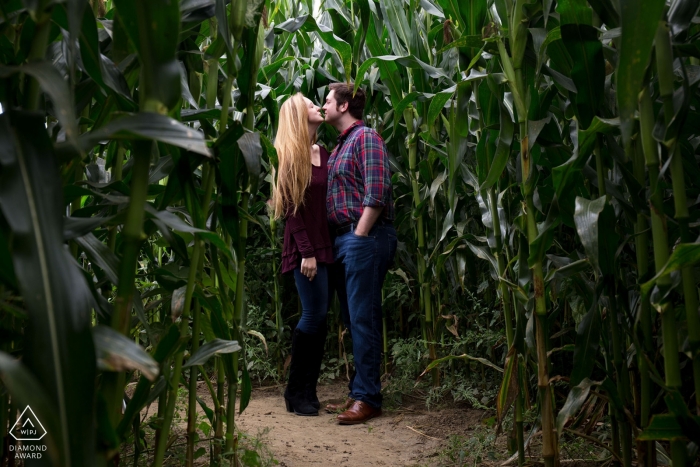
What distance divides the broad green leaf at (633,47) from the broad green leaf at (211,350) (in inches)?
37.5

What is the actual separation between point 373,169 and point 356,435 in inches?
53.1

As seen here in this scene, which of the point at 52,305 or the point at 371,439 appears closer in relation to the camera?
the point at 52,305

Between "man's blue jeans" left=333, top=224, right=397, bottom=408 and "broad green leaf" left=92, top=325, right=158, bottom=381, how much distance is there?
7.92ft

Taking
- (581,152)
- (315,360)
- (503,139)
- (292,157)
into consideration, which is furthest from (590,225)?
(315,360)

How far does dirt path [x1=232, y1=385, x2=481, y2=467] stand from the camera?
260 centimetres

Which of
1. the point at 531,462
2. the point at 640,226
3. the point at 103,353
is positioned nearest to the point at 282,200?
the point at 531,462

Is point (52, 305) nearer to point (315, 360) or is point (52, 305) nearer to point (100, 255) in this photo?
point (100, 255)

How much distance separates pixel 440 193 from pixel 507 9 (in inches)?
61.8

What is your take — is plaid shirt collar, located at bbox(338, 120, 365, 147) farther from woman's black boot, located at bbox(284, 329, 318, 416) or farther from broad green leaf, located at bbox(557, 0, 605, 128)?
broad green leaf, located at bbox(557, 0, 605, 128)

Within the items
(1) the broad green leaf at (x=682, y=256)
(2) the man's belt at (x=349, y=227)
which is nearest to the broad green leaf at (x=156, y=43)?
(1) the broad green leaf at (x=682, y=256)

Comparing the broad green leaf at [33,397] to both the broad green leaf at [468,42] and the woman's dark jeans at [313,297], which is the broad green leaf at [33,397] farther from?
the woman's dark jeans at [313,297]

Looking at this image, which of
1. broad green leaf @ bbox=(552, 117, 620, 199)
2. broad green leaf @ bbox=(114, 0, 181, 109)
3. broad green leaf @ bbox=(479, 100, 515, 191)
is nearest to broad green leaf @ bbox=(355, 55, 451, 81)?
broad green leaf @ bbox=(479, 100, 515, 191)

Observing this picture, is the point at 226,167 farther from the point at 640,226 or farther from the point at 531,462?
the point at 531,462

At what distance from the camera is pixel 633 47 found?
113 centimetres
